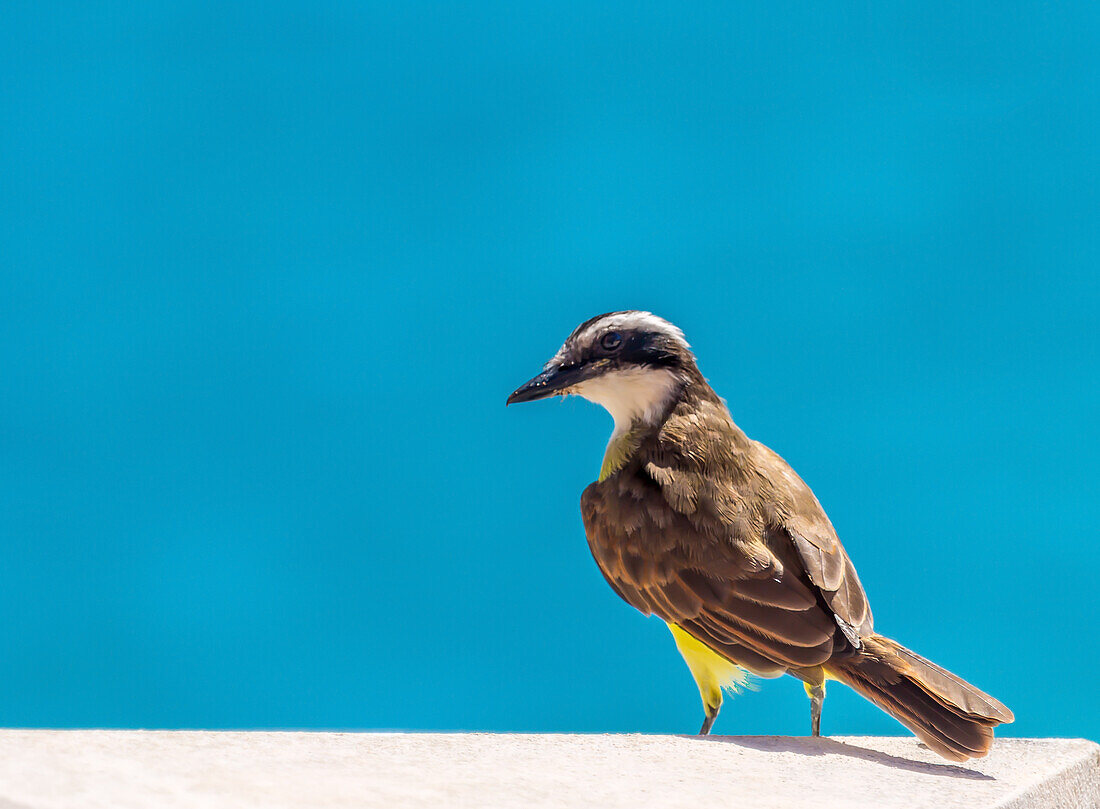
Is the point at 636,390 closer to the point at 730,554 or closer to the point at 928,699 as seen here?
the point at 730,554

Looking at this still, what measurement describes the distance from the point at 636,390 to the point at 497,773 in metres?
→ 2.32

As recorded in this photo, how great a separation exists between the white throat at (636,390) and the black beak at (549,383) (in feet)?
0.18

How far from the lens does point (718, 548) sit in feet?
14.2

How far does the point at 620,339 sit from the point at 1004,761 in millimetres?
2328

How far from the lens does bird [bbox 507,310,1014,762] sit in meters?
3.93

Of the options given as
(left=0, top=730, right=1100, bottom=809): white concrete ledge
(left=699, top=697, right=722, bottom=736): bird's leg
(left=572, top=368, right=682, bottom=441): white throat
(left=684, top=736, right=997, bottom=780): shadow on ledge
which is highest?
(left=572, top=368, right=682, bottom=441): white throat

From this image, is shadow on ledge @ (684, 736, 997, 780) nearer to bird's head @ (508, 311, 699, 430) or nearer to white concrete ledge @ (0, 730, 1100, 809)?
white concrete ledge @ (0, 730, 1100, 809)

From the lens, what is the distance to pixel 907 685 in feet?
12.7

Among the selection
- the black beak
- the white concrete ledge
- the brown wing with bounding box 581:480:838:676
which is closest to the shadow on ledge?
the white concrete ledge

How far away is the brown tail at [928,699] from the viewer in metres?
3.72

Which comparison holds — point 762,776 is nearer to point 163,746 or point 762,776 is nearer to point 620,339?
point 163,746

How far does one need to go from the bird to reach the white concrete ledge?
263 millimetres

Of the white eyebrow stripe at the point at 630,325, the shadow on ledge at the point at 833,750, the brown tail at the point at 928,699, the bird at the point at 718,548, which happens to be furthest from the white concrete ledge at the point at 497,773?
the white eyebrow stripe at the point at 630,325

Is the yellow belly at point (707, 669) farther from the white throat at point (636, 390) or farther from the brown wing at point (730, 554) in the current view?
the white throat at point (636, 390)
